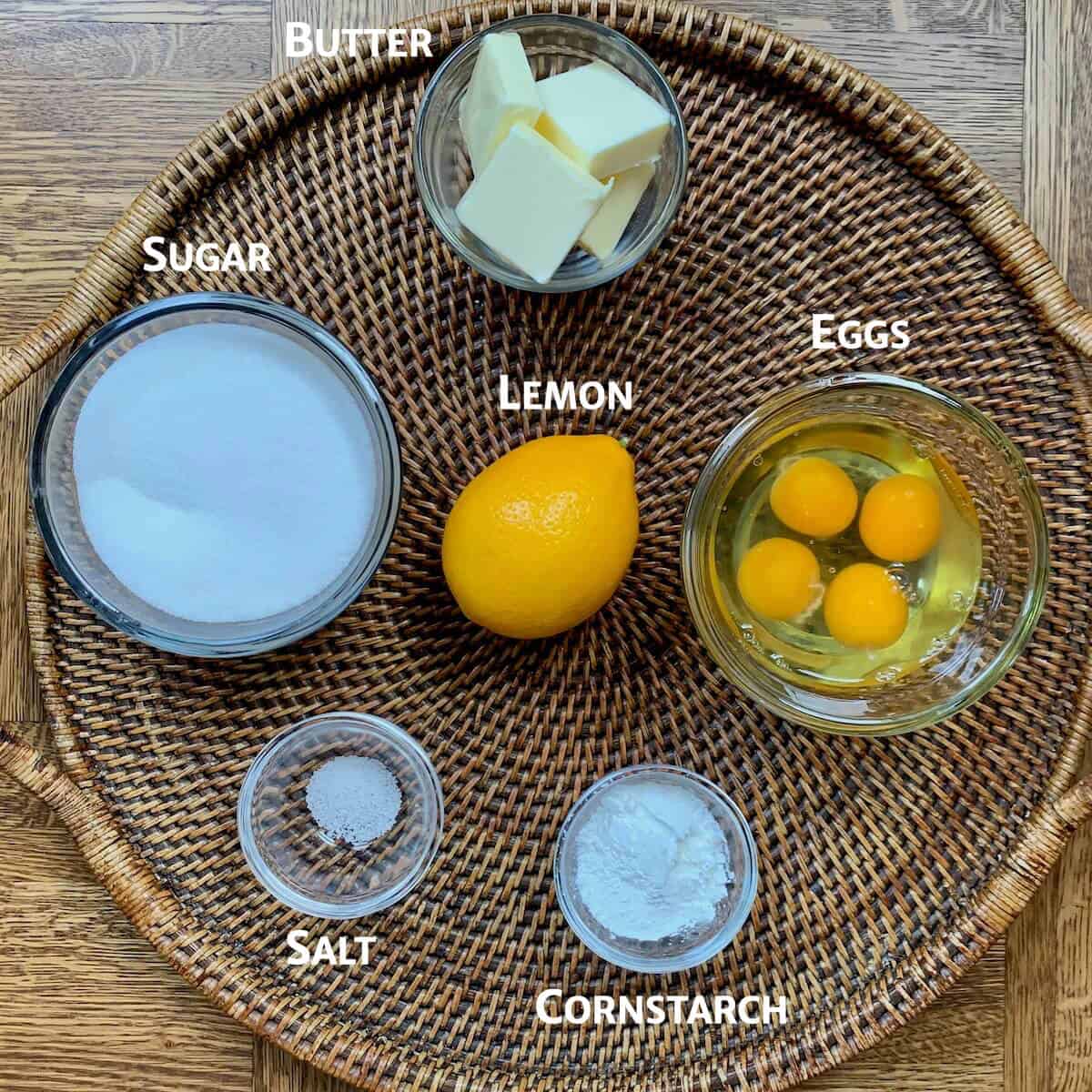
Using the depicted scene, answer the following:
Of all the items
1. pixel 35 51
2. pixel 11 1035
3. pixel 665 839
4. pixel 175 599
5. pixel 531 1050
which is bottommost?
pixel 11 1035

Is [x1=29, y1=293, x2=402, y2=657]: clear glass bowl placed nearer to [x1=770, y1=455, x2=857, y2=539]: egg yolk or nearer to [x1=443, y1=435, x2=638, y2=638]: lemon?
[x1=443, y1=435, x2=638, y2=638]: lemon

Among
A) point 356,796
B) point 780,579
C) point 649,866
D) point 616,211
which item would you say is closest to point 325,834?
point 356,796

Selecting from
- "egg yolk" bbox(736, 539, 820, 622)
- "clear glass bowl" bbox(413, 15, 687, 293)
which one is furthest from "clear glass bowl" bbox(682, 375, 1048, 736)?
"clear glass bowl" bbox(413, 15, 687, 293)

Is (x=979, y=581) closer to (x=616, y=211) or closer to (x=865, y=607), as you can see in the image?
(x=865, y=607)

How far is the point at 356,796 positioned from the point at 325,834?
0.04m

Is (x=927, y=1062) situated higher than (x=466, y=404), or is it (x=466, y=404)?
(x=466, y=404)

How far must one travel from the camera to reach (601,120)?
0.61 m

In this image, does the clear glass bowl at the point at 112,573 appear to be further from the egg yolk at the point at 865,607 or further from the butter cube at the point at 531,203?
the egg yolk at the point at 865,607

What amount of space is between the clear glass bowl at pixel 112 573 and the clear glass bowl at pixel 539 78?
11 cm

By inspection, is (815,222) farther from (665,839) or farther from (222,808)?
(222,808)

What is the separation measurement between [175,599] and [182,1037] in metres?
0.37

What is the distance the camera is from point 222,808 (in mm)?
692

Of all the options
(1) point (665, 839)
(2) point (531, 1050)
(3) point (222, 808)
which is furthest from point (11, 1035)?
(1) point (665, 839)

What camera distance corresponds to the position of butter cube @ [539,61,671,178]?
605 millimetres
